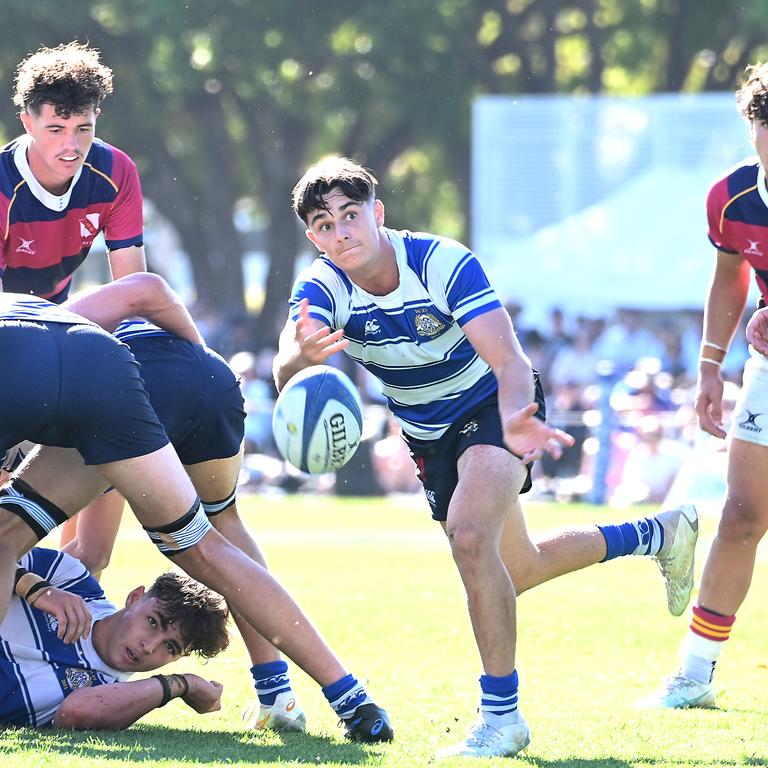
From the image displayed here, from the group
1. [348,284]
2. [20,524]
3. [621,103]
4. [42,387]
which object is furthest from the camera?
[621,103]

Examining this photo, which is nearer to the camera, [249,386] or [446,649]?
[446,649]

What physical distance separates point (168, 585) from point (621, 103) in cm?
2055

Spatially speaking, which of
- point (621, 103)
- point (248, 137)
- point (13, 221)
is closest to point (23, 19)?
point (248, 137)

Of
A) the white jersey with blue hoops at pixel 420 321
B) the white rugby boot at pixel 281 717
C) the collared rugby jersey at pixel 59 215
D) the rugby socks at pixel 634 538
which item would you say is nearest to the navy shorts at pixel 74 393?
the white jersey with blue hoops at pixel 420 321

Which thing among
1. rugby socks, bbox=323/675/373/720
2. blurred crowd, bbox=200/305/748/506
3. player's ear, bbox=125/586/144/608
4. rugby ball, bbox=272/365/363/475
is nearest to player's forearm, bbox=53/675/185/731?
player's ear, bbox=125/586/144/608

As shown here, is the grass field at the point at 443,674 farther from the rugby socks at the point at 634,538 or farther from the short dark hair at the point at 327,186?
the short dark hair at the point at 327,186

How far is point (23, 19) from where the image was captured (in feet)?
91.1

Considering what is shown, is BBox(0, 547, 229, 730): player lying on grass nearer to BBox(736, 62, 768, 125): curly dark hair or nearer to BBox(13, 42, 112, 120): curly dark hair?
BBox(13, 42, 112, 120): curly dark hair

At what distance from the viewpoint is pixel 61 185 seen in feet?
22.9

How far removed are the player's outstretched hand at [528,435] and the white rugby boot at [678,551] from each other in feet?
5.54

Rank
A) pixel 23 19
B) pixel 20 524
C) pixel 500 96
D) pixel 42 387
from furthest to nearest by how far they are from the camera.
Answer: pixel 500 96
pixel 23 19
pixel 20 524
pixel 42 387

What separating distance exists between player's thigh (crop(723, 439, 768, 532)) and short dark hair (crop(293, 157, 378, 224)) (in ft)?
6.54

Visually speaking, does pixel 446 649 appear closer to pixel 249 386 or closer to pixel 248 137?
pixel 249 386

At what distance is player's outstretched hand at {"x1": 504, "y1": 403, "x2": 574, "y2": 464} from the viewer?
5406 mm
